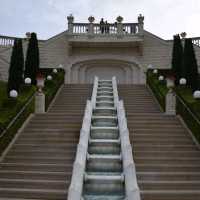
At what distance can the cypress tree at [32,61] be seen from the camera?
2487 cm

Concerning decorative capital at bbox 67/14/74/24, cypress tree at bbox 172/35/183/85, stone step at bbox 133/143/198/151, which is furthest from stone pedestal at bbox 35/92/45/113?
decorative capital at bbox 67/14/74/24

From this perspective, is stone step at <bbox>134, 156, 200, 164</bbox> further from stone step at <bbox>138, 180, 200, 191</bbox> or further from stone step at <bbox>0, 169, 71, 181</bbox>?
stone step at <bbox>0, 169, 71, 181</bbox>

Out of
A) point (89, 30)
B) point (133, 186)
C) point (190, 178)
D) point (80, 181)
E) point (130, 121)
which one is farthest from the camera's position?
point (89, 30)

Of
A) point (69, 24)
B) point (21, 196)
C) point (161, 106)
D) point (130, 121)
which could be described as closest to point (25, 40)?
point (69, 24)

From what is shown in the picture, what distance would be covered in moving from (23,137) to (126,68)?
17566mm

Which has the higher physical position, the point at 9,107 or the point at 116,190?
the point at 9,107

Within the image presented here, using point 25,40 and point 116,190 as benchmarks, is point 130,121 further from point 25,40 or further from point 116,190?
point 25,40

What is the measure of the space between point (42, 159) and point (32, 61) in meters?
14.2

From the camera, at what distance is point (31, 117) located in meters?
15.8

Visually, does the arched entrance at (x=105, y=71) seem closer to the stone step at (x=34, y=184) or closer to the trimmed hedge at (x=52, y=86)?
the trimmed hedge at (x=52, y=86)

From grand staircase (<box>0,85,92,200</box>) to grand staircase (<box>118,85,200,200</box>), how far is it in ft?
6.06

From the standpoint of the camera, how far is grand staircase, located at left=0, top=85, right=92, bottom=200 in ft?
32.6

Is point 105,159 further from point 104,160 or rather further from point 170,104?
point 170,104

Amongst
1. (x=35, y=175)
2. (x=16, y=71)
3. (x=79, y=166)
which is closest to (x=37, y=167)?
(x=35, y=175)
